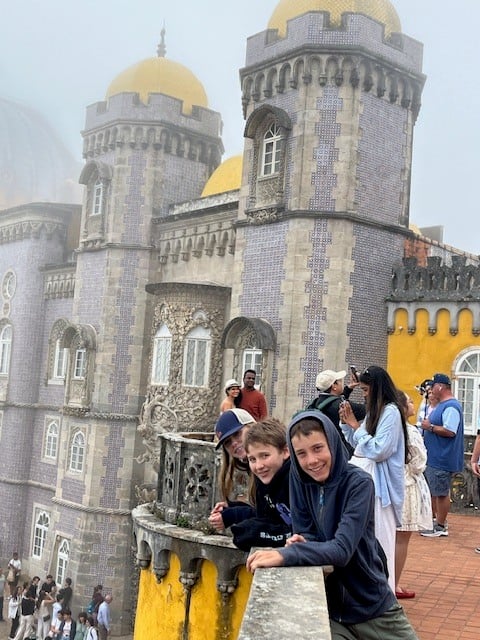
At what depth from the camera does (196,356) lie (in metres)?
19.2

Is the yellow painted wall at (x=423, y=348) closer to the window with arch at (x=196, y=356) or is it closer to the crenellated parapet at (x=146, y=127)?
the window with arch at (x=196, y=356)

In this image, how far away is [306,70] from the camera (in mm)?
16938

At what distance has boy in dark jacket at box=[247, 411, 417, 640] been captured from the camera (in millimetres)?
3322

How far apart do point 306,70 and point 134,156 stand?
7416 mm

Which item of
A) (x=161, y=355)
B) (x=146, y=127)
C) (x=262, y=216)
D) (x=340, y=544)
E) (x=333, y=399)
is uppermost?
(x=146, y=127)

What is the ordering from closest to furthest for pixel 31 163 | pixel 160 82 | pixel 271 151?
pixel 271 151 → pixel 160 82 → pixel 31 163

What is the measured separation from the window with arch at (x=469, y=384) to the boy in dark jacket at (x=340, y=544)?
13.0 metres

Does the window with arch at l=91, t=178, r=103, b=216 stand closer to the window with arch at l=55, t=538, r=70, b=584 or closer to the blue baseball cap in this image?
the window with arch at l=55, t=538, r=70, b=584

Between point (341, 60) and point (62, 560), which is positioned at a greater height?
point (341, 60)

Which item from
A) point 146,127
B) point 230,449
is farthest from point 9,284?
point 230,449

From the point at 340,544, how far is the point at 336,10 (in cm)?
1622

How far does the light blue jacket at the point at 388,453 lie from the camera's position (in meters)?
5.26

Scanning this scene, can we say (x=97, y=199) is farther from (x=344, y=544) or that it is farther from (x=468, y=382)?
(x=344, y=544)

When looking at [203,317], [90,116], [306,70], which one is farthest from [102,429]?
[306,70]
